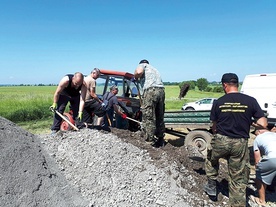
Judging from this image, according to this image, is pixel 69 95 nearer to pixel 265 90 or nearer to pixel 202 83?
pixel 265 90

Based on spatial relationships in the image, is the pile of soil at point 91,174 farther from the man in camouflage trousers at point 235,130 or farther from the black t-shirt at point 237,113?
the black t-shirt at point 237,113

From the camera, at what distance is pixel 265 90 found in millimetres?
6738

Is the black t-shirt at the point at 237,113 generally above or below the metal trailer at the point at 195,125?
above

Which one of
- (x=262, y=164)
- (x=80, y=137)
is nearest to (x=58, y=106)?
(x=80, y=137)

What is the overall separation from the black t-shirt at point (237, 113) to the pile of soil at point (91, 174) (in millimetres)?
1080

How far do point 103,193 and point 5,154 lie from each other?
1.43m

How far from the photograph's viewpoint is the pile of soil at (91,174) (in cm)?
293

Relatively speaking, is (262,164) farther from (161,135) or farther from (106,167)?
(106,167)

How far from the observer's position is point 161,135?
4.94m

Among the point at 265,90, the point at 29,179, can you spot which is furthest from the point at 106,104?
the point at 265,90

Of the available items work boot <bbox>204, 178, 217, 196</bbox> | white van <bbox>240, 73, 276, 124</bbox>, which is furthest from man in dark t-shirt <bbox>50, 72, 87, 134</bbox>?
white van <bbox>240, 73, 276, 124</bbox>

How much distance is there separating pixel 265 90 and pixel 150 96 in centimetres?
420

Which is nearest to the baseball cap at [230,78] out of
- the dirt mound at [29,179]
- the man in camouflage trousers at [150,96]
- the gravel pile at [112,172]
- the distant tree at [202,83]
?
the man in camouflage trousers at [150,96]

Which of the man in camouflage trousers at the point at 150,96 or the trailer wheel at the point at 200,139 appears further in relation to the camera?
the trailer wheel at the point at 200,139
